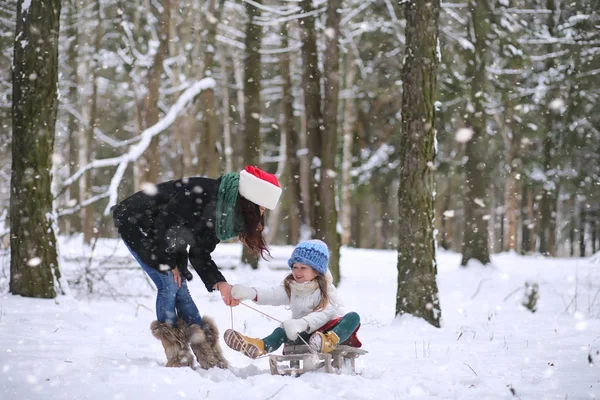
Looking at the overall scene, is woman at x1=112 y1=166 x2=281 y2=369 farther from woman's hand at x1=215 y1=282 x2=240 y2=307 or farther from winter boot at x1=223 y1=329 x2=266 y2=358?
winter boot at x1=223 y1=329 x2=266 y2=358

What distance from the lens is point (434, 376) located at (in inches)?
190

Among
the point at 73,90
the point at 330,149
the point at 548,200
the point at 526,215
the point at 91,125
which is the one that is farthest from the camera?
the point at 526,215

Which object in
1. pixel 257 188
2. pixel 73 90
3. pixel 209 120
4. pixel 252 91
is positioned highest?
pixel 73 90

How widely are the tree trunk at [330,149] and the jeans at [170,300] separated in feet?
20.2

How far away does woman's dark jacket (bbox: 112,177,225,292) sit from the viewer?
179 inches

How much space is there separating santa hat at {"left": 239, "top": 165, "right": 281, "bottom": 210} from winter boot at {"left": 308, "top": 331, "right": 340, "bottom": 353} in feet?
3.42

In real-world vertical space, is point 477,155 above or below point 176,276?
above

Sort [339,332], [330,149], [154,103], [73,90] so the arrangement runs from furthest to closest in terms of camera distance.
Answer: [73,90], [154,103], [330,149], [339,332]

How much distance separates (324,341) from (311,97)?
8.27 m

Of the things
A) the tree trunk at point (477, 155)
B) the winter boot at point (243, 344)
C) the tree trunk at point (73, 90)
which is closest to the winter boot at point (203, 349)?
the winter boot at point (243, 344)

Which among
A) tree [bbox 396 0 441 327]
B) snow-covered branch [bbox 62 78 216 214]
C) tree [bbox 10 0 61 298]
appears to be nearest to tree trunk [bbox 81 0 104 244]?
snow-covered branch [bbox 62 78 216 214]

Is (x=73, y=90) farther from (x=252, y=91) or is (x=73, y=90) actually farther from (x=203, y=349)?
(x=203, y=349)

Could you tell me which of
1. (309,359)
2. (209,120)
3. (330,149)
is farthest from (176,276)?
(209,120)

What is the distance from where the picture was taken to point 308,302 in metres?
5.18
